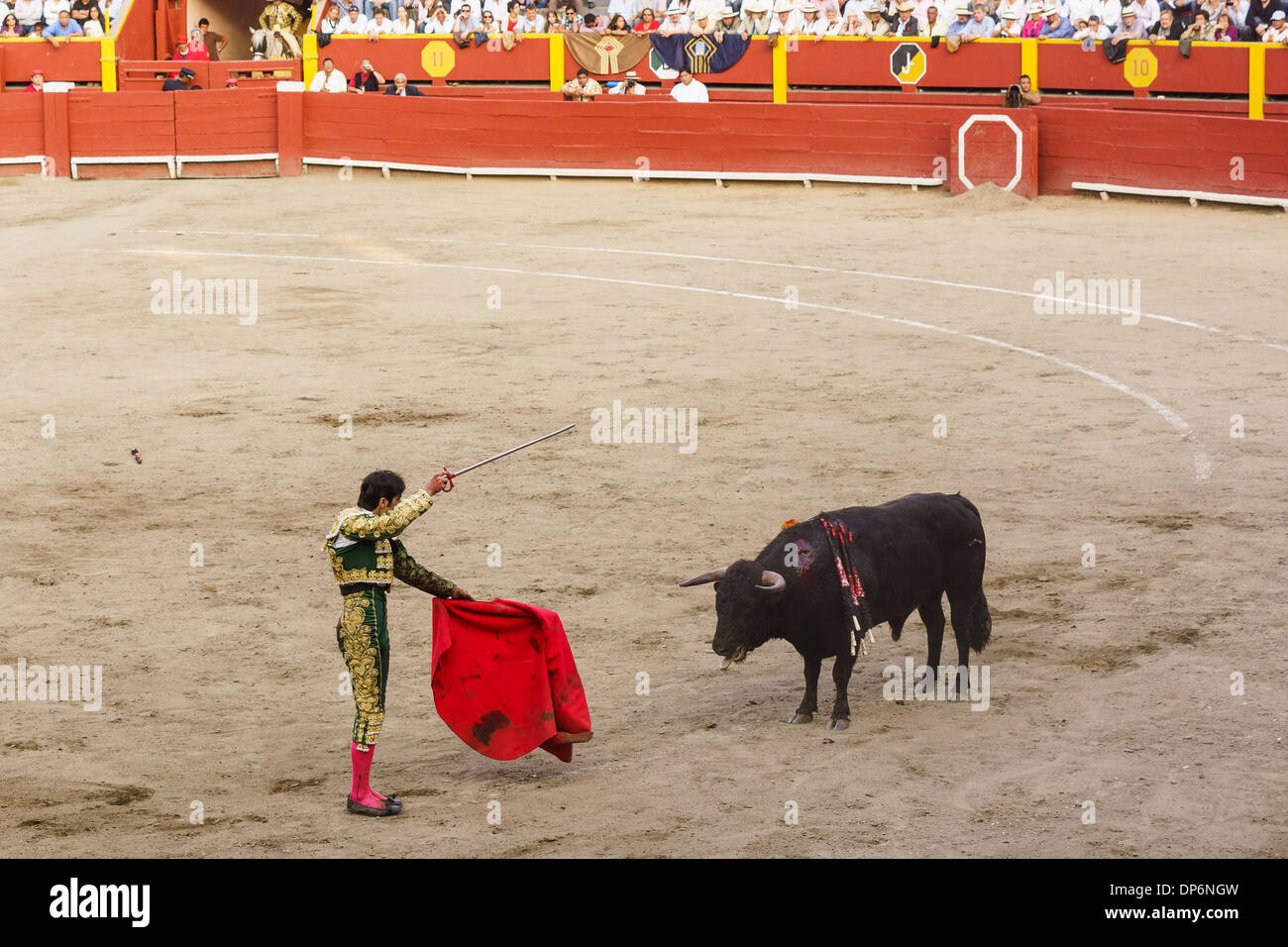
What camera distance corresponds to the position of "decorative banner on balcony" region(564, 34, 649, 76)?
26594mm

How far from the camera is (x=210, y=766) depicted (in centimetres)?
714

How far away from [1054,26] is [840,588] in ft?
63.0

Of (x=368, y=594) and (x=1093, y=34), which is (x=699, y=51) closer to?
(x=1093, y=34)

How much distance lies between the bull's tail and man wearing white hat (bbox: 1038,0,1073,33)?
1827cm

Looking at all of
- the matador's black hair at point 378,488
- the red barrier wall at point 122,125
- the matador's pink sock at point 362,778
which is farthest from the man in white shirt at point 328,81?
the matador's pink sock at point 362,778

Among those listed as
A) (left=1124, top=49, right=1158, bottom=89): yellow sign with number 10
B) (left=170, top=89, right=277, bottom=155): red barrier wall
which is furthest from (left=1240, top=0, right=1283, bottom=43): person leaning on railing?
(left=170, top=89, right=277, bottom=155): red barrier wall

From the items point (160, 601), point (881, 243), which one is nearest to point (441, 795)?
point (160, 601)

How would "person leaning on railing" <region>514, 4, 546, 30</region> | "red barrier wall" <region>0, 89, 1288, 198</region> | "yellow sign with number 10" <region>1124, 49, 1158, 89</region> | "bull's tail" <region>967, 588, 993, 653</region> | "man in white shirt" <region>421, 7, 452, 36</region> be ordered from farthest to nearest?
1. "man in white shirt" <region>421, 7, 452, 36</region>
2. "person leaning on railing" <region>514, 4, 546, 30</region>
3. "yellow sign with number 10" <region>1124, 49, 1158, 89</region>
4. "red barrier wall" <region>0, 89, 1288, 198</region>
5. "bull's tail" <region>967, 588, 993, 653</region>

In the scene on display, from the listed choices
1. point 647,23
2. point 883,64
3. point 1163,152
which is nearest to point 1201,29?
point 1163,152

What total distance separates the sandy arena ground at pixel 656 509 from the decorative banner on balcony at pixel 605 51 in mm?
6266

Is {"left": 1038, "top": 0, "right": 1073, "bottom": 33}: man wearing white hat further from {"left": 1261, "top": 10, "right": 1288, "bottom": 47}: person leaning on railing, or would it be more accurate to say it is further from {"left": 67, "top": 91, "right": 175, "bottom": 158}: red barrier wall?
{"left": 67, "top": 91, "right": 175, "bottom": 158}: red barrier wall

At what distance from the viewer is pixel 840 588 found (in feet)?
23.9

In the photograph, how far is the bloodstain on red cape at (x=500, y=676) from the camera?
22.9 ft

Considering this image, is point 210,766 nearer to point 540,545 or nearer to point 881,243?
point 540,545
